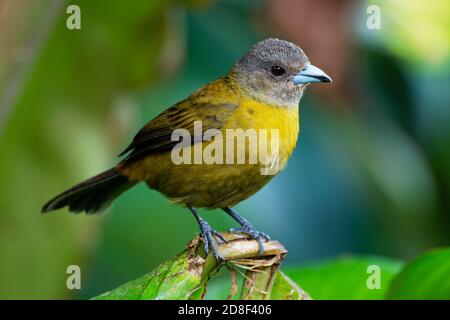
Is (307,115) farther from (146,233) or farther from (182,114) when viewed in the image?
(182,114)

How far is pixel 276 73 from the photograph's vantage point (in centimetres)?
361

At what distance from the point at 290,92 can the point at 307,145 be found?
6.97 ft

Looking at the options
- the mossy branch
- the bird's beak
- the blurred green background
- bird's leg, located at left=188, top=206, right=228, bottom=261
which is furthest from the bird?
the mossy branch

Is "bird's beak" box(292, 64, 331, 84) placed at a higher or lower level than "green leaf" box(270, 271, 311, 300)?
higher

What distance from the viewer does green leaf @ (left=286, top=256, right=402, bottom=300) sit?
3.28 metres

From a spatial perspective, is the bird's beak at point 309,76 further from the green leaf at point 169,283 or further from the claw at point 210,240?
the green leaf at point 169,283

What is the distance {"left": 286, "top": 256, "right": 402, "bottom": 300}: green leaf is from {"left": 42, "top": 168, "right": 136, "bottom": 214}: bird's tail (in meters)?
0.99

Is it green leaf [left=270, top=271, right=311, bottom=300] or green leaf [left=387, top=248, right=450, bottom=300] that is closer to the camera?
green leaf [left=270, top=271, right=311, bottom=300]

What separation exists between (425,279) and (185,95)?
2.95 meters

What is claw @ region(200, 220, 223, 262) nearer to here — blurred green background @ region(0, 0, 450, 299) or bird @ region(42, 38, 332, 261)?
bird @ region(42, 38, 332, 261)

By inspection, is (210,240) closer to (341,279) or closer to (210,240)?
(210,240)

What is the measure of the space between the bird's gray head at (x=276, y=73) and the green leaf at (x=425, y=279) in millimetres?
1028

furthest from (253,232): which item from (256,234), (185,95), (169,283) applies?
(185,95)

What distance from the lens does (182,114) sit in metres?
3.58
